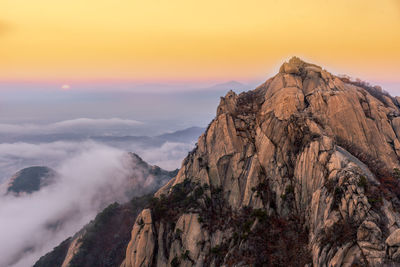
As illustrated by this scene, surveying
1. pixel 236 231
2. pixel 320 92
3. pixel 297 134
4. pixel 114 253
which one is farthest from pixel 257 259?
pixel 114 253

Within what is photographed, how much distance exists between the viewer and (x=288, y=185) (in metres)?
43.7

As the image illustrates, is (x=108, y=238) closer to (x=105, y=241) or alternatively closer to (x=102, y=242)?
(x=105, y=241)

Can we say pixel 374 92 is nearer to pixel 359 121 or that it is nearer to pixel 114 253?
pixel 359 121

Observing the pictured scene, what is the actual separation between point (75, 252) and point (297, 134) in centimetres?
9515

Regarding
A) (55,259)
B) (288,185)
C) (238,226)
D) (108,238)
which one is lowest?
(55,259)

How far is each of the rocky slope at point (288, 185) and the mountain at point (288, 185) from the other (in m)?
0.18

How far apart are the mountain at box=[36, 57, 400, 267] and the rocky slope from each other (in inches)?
7.0

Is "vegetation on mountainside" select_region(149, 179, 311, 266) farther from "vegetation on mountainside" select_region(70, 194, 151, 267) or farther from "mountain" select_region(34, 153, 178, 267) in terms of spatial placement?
"mountain" select_region(34, 153, 178, 267)

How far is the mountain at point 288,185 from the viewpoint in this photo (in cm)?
2920

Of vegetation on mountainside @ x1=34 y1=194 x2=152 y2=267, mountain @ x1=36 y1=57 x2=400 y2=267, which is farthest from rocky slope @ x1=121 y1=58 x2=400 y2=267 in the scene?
vegetation on mountainside @ x1=34 y1=194 x2=152 y2=267

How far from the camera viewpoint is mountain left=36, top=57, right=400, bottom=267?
29.2m

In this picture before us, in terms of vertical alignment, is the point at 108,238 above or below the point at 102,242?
above

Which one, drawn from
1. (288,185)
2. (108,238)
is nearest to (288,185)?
(288,185)

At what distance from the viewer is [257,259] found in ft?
128
